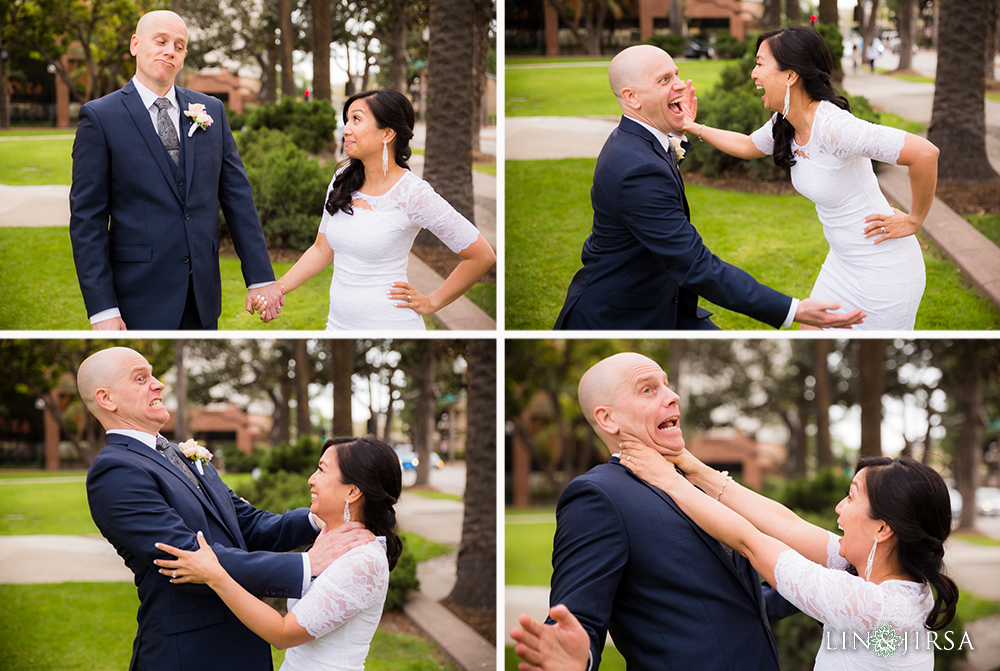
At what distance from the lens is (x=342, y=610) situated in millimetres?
3648

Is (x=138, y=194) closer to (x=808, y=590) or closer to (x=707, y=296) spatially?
(x=707, y=296)

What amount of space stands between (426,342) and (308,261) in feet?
9.53

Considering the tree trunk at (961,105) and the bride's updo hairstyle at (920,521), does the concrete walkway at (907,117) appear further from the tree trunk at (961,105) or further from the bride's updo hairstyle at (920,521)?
the bride's updo hairstyle at (920,521)

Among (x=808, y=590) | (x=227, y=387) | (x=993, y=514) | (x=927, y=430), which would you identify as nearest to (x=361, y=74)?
(x=227, y=387)

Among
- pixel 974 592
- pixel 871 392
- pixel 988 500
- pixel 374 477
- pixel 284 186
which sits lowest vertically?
pixel 988 500

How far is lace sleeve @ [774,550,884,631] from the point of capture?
313 cm

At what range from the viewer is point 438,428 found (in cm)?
801

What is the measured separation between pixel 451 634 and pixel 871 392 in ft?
17.5

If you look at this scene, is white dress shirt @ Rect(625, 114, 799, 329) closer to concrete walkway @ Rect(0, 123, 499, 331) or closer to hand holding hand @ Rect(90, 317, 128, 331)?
concrete walkway @ Rect(0, 123, 499, 331)

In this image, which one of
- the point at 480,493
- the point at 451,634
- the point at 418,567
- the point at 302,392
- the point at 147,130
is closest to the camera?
the point at 147,130

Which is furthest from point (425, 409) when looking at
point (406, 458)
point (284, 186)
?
point (284, 186)

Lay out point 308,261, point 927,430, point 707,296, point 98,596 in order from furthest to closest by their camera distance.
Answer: point 927,430 < point 98,596 < point 308,261 < point 707,296

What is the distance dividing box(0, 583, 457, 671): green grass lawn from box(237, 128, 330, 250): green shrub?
3382 millimetres

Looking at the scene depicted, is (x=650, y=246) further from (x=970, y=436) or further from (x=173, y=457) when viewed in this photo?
(x=970, y=436)
